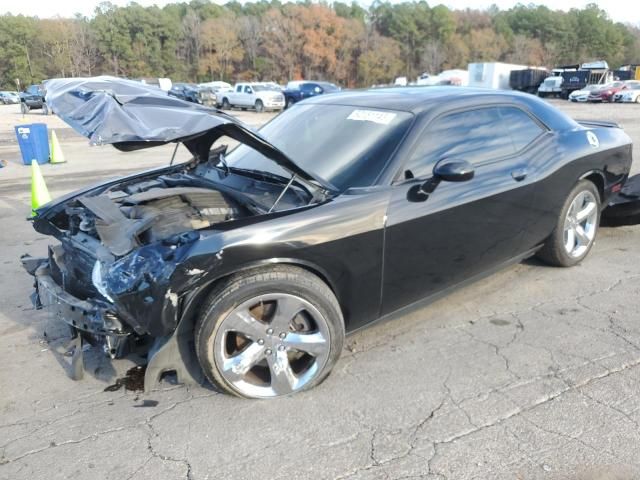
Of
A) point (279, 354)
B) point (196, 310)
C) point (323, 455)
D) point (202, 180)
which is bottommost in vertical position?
point (323, 455)

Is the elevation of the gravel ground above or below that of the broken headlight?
below

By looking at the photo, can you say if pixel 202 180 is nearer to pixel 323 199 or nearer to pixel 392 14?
pixel 323 199

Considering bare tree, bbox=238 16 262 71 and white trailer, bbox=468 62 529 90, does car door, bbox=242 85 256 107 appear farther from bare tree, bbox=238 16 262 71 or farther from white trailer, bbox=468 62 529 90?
bare tree, bbox=238 16 262 71

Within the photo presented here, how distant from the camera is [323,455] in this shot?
2.38 meters

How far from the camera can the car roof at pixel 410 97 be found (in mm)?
3465

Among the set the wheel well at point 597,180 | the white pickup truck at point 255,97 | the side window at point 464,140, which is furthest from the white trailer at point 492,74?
the side window at point 464,140

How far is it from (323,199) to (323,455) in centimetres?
132

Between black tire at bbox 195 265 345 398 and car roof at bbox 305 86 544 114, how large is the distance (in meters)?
1.40

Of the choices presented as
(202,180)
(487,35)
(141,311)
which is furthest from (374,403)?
(487,35)

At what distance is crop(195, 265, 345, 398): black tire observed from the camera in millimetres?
2549

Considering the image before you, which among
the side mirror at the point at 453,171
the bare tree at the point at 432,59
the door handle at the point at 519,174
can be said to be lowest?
the door handle at the point at 519,174

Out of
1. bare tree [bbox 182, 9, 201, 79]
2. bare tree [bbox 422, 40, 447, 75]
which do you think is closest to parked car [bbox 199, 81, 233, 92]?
bare tree [bbox 182, 9, 201, 79]

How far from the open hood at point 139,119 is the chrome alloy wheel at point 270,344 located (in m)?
0.78

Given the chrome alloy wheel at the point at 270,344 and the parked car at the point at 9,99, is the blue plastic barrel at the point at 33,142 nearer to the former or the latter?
the chrome alloy wheel at the point at 270,344
